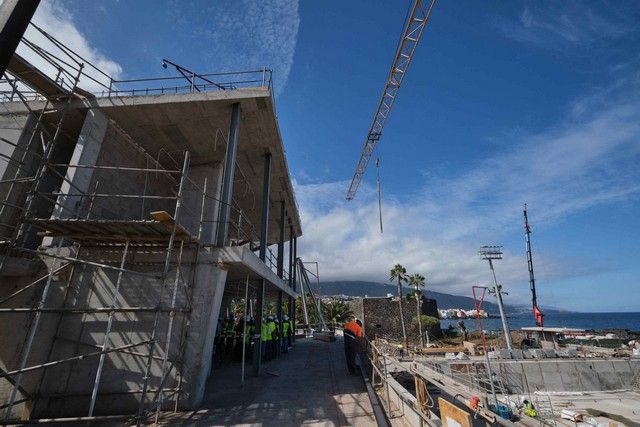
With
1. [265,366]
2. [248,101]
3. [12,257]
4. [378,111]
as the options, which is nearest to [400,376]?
[265,366]

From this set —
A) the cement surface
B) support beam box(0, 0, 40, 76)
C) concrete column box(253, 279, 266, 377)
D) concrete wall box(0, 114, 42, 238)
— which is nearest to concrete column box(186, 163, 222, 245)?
concrete column box(253, 279, 266, 377)

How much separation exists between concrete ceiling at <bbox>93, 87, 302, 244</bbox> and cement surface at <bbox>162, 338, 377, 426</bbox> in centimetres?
886

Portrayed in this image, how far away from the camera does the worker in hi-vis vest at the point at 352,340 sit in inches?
404

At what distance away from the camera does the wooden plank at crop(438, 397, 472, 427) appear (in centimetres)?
331

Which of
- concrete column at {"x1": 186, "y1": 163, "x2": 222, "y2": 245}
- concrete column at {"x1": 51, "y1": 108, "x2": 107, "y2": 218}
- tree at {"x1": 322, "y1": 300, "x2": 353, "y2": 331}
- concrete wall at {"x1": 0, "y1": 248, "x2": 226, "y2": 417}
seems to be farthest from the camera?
tree at {"x1": 322, "y1": 300, "x2": 353, "y2": 331}

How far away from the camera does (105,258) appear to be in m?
8.18

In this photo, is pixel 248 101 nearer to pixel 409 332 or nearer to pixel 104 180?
pixel 104 180

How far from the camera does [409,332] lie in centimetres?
3734

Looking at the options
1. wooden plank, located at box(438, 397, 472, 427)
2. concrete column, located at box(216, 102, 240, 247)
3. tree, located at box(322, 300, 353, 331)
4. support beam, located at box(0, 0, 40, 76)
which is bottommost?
wooden plank, located at box(438, 397, 472, 427)

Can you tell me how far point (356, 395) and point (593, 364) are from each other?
24520 mm

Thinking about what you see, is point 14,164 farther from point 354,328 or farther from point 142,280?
point 354,328

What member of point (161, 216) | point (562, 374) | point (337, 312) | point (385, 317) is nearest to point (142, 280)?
point (161, 216)

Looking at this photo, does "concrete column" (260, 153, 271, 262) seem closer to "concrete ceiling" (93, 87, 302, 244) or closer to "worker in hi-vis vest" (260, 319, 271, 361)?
"concrete ceiling" (93, 87, 302, 244)

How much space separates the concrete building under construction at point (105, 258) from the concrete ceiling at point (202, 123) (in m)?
0.06
